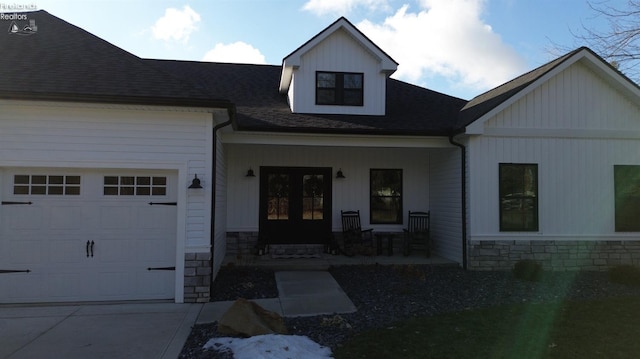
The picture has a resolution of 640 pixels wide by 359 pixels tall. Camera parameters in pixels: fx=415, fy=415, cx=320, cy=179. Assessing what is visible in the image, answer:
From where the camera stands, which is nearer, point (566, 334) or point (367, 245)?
point (566, 334)

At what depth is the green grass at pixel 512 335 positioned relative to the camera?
14.4 feet

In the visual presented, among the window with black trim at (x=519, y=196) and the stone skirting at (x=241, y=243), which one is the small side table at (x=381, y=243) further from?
the stone skirting at (x=241, y=243)

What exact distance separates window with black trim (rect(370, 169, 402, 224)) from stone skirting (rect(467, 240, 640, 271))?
2.56 meters

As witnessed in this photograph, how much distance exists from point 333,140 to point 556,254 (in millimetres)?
5525

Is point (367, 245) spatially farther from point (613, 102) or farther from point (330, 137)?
point (613, 102)

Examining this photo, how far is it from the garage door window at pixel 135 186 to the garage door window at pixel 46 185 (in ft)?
1.62

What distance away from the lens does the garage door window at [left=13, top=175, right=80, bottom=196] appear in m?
6.55

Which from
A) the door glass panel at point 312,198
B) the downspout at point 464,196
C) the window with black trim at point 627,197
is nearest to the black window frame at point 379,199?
the door glass panel at point 312,198

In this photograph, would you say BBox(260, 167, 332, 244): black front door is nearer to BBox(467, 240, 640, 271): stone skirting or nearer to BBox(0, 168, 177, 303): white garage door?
BBox(467, 240, 640, 271): stone skirting

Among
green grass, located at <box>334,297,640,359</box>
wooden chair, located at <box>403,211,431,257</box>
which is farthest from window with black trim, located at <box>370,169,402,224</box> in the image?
green grass, located at <box>334,297,640,359</box>

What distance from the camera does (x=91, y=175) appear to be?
21.9ft

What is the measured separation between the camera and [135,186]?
6777 millimetres

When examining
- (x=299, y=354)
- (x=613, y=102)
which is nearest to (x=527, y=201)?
(x=613, y=102)

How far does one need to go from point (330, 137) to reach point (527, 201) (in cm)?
461
